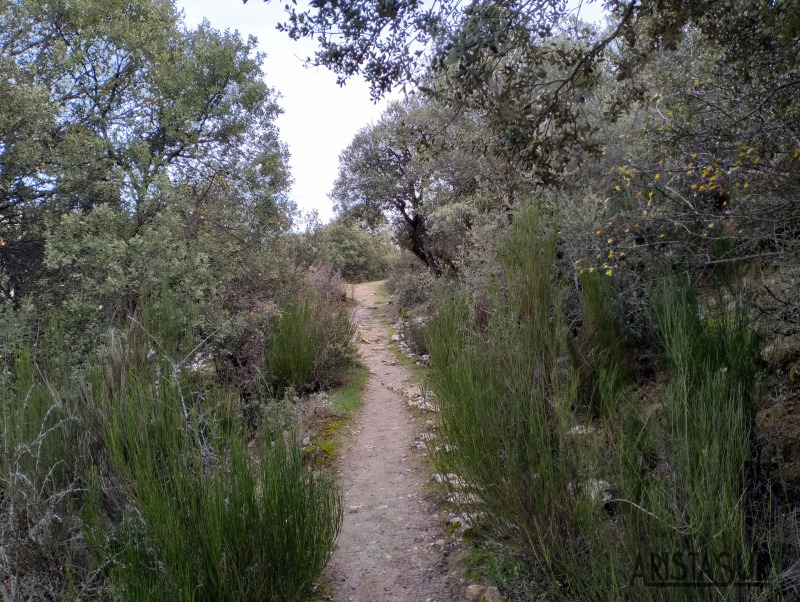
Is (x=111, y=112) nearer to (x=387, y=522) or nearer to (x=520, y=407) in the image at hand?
(x=387, y=522)

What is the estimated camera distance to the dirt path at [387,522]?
12.5 ft

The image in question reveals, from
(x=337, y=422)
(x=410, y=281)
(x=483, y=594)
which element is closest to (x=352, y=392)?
(x=337, y=422)

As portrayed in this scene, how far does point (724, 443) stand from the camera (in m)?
2.39

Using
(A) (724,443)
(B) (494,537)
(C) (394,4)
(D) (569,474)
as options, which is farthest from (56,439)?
(A) (724,443)

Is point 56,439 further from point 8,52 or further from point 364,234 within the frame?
point 364,234

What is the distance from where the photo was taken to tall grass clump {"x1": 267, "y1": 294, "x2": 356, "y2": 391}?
8289 millimetres

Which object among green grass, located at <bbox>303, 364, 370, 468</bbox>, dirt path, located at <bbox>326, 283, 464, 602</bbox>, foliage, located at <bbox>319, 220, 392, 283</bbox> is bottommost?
dirt path, located at <bbox>326, 283, 464, 602</bbox>

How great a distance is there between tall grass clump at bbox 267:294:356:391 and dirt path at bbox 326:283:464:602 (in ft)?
3.28

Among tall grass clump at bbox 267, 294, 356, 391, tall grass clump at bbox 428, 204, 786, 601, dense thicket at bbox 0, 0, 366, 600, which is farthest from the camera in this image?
tall grass clump at bbox 267, 294, 356, 391

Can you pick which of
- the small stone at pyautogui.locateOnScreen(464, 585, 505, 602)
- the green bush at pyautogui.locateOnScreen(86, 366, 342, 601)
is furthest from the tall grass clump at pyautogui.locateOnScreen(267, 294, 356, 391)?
the small stone at pyautogui.locateOnScreen(464, 585, 505, 602)

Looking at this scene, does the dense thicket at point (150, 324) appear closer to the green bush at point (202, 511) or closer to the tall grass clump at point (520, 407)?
the green bush at point (202, 511)

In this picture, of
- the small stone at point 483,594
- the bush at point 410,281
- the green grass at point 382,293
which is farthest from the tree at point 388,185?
the small stone at point 483,594

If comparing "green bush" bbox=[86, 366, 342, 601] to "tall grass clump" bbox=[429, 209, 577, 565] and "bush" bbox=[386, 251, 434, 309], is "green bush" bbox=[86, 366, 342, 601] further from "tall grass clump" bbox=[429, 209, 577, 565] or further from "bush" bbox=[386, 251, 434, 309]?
"bush" bbox=[386, 251, 434, 309]

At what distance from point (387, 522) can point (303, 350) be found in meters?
3.99
